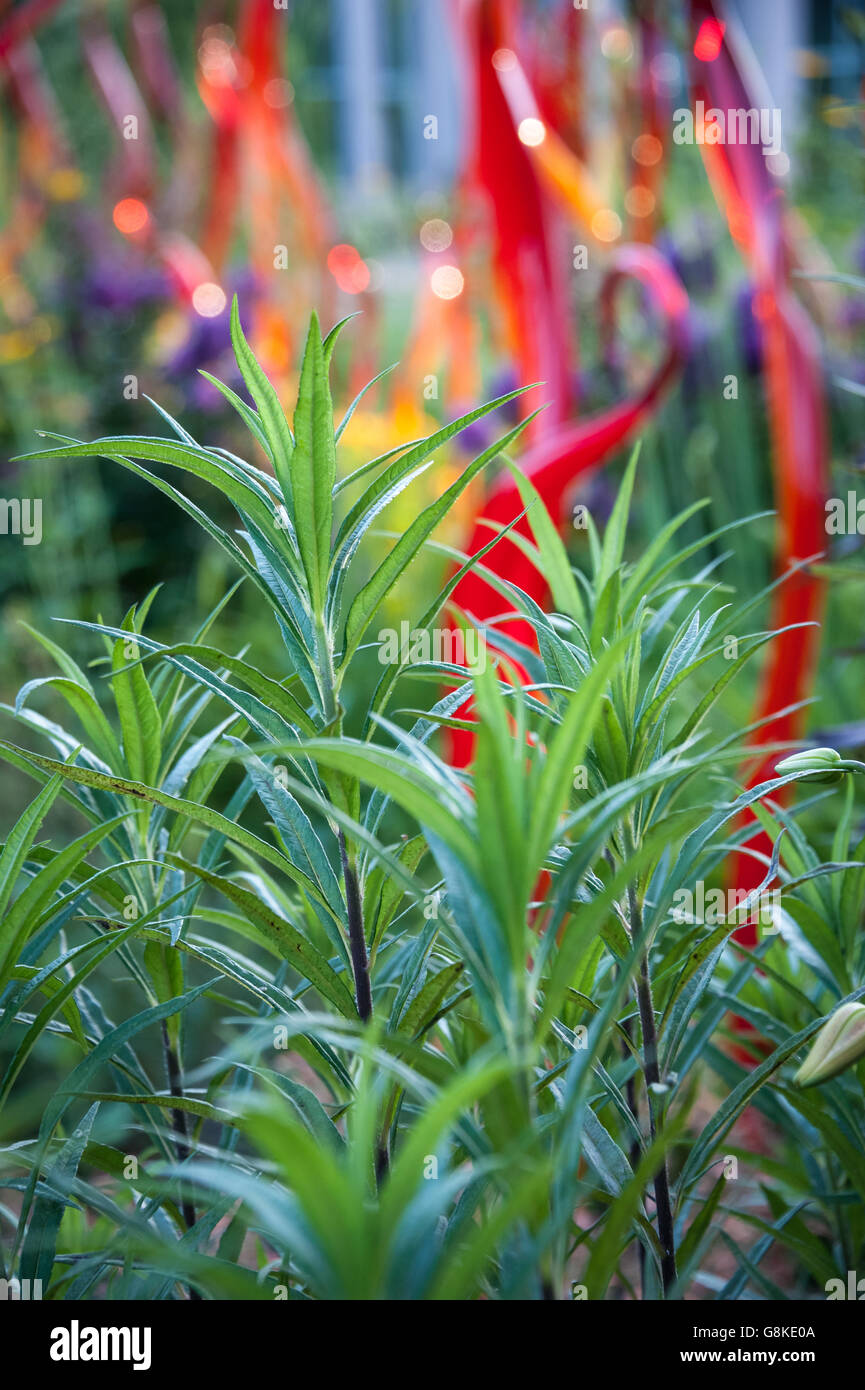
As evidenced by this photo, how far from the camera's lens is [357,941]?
1.66 ft

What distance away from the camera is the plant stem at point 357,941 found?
502 millimetres

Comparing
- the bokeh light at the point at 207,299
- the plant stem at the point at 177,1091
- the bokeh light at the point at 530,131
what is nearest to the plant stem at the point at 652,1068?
the plant stem at the point at 177,1091

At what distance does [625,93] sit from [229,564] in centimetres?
117

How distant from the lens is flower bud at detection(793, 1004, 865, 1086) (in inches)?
17.9

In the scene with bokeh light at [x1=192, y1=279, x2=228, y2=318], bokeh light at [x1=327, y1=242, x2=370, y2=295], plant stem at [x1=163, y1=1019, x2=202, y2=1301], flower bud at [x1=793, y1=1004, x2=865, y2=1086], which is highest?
bokeh light at [x1=327, y1=242, x2=370, y2=295]

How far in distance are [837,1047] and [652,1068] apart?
9 centimetres

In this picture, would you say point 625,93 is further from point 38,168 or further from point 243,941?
point 243,941

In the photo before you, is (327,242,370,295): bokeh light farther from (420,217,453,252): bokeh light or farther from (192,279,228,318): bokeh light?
(192,279,228,318): bokeh light

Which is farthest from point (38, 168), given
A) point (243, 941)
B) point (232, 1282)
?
point (232, 1282)

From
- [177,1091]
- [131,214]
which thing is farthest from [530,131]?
[131,214]

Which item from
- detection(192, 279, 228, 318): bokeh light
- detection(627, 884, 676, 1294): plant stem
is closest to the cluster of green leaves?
detection(627, 884, 676, 1294): plant stem

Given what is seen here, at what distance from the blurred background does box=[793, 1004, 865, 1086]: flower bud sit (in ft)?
1.65

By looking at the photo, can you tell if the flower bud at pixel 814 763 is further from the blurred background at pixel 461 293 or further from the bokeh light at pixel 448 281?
the bokeh light at pixel 448 281

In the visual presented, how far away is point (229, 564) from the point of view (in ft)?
7.29
